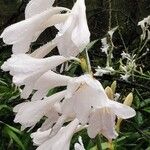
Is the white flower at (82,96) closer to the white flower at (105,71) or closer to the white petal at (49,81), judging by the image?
the white petal at (49,81)

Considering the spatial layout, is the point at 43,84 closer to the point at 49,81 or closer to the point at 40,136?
the point at 49,81

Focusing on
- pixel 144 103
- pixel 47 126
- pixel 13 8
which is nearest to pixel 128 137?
pixel 144 103

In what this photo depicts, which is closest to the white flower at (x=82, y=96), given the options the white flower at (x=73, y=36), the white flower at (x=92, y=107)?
the white flower at (x=92, y=107)

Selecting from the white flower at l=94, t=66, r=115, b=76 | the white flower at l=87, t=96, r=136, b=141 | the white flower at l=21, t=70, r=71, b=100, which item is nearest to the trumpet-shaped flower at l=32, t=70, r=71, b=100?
the white flower at l=21, t=70, r=71, b=100

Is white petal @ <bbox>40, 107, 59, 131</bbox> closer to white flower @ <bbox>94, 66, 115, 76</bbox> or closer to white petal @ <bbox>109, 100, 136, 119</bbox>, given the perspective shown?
white petal @ <bbox>109, 100, 136, 119</bbox>

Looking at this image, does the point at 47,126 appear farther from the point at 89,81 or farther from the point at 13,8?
the point at 13,8

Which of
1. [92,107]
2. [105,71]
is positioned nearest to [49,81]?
[92,107]

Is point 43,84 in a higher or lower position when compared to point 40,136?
higher
